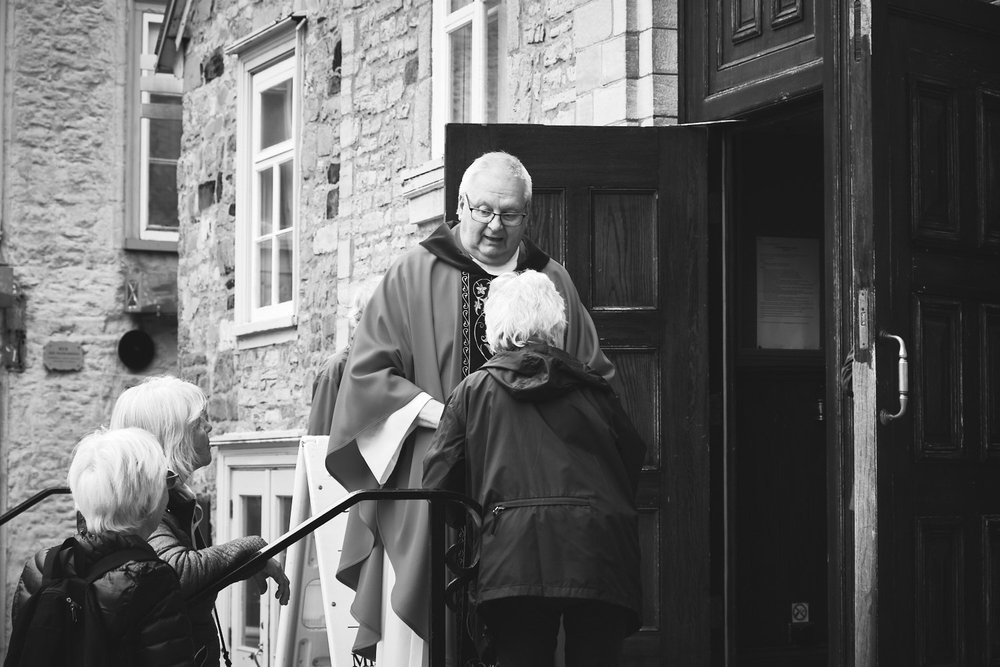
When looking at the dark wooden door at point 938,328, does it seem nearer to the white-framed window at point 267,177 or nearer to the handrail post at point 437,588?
the handrail post at point 437,588

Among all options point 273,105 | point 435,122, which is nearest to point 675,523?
point 435,122

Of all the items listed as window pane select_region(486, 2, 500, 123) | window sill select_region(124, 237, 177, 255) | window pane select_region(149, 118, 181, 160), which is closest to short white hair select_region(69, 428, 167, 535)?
window pane select_region(486, 2, 500, 123)

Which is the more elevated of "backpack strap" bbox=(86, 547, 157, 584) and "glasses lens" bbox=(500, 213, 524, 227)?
"glasses lens" bbox=(500, 213, 524, 227)

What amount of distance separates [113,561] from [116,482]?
0.68 ft

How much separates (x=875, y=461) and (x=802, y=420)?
2.64 m

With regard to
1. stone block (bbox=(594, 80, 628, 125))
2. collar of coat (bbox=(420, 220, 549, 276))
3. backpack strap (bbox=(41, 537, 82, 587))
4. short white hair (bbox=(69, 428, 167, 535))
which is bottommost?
backpack strap (bbox=(41, 537, 82, 587))

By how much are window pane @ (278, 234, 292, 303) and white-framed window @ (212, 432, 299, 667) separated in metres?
1.05

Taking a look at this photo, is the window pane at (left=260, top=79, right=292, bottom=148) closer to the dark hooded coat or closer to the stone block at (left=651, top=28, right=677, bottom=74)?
the stone block at (left=651, top=28, right=677, bottom=74)

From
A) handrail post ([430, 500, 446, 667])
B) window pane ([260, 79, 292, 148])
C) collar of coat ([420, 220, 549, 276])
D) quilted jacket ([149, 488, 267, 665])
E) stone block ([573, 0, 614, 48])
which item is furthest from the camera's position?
window pane ([260, 79, 292, 148])

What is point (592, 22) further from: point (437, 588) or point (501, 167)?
point (437, 588)

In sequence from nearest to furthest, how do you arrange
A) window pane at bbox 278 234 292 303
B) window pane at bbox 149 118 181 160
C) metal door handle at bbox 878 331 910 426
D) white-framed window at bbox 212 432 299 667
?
metal door handle at bbox 878 331 910 426 → white-framed window at bbox 212 432 299 667 → window pane at bbox 278 234 292 303 → window pane at bbox 149 118 181 160

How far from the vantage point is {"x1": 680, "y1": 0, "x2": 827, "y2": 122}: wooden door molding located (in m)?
6.00

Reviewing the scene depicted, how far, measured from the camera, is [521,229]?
5.33 metres

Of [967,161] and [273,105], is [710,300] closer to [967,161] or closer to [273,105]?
[967,161]
